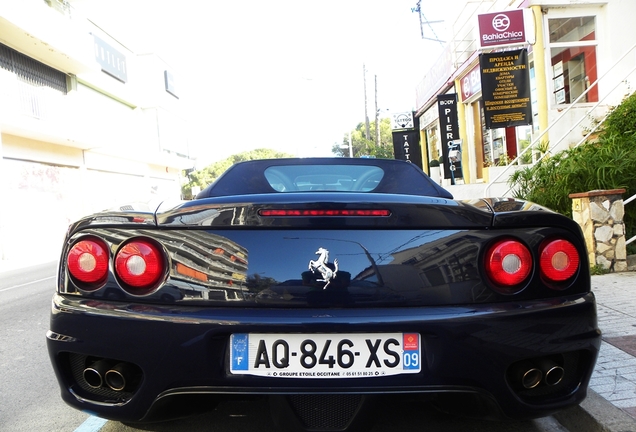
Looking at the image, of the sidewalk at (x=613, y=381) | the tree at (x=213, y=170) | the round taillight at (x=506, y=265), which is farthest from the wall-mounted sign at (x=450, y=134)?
the tree at (x=213, y=170)

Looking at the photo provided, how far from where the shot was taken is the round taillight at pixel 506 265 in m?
1.92

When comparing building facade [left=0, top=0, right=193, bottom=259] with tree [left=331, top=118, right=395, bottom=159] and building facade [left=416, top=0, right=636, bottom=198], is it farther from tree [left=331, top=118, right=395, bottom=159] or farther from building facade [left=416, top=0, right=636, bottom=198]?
tree [left=331, top=118, right=395, bottom=159]

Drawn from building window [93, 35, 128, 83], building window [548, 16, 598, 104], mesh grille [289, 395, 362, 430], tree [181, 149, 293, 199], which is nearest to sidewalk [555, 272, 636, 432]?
mesh grille [289, 395, 362, 430]

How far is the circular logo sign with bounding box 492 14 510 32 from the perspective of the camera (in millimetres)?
11070

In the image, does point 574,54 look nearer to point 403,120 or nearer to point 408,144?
point 408,144

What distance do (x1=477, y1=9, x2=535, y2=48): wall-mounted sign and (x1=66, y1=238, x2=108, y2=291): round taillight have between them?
1088 centimetres

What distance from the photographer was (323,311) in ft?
6.03

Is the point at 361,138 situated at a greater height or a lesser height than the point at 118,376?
greater

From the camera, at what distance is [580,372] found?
197 centimetres

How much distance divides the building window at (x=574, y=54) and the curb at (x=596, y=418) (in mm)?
10791

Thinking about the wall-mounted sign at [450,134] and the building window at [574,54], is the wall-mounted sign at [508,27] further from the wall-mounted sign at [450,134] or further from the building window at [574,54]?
the wall-mounted sign at [450,134]

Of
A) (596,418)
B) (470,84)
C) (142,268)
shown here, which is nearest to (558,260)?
(596,418)

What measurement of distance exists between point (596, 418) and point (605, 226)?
12.6 ft

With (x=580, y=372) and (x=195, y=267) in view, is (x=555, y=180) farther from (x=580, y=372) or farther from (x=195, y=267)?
(x=195, y=267)
